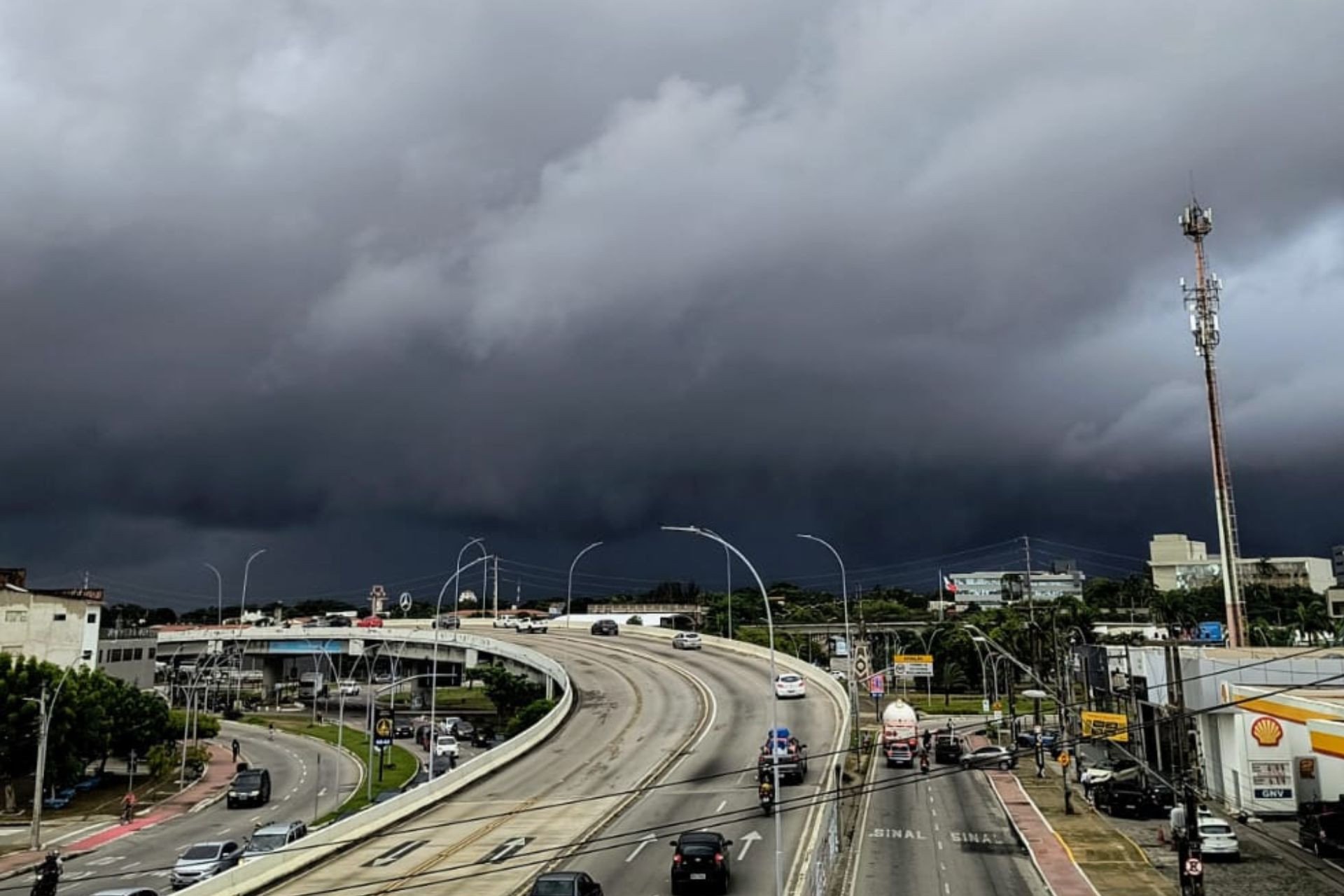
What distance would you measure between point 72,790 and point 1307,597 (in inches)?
8081

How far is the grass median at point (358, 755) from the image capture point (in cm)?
6038

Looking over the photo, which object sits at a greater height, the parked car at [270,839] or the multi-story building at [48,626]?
the multi-story building at [48,626]

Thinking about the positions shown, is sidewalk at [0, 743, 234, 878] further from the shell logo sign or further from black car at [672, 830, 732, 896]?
the shell logo sign

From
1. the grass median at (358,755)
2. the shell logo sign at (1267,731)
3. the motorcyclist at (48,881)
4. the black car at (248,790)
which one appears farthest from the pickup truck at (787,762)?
the black car at (248,790)

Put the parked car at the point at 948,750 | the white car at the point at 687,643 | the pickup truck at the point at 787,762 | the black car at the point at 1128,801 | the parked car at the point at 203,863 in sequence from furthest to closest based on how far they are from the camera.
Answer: the white car at the point at 687,643 → the parked car at the point at 948,750 → the black car at the point at 1128,801 → the pickup truck at the point at 787,762 → the parked car at the point at 203,863

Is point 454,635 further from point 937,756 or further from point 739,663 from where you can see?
point 937,756

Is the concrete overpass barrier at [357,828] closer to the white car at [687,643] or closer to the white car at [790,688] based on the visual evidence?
the white car at [790,688]

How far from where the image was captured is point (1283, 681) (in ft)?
182

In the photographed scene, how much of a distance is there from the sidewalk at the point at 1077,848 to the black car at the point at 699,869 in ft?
37.0

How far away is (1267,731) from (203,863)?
44856 mm

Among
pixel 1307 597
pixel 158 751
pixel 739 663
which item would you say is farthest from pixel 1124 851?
pixel 1307 597

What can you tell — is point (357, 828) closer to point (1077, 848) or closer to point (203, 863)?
point (203, 863)

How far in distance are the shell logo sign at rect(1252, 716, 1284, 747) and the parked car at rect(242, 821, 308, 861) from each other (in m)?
41.4

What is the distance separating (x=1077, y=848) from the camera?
4094 cm
